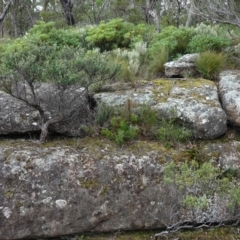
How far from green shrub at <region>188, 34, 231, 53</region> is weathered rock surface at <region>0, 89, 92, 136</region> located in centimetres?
293

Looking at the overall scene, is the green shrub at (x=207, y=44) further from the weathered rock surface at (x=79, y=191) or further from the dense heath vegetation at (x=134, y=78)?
the weathered rock surface at (x=79, y=191)

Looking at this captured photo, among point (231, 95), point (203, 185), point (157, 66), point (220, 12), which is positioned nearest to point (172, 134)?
point (203, 185)

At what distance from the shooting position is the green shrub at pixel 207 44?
7.00 meters

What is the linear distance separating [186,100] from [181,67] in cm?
115

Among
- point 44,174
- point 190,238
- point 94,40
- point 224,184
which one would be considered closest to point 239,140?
point 224,184

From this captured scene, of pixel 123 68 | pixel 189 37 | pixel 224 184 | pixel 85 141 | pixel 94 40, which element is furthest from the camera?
pixel 94 40

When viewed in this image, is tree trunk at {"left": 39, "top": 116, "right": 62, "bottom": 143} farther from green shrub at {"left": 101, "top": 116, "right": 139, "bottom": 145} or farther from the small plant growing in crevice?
the small plant growing in crevice

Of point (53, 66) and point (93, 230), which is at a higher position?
point (53, 66)

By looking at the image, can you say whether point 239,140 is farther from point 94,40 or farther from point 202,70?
point 94,40

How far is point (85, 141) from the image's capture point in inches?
200

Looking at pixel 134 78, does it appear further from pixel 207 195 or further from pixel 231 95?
pixel 207 195

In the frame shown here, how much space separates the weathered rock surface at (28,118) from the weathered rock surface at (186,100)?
0.45 m

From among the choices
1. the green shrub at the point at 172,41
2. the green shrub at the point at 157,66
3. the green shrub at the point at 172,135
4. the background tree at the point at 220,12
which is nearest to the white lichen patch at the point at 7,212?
the green shrub at the point at 172,135

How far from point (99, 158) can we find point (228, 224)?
6.20ft
